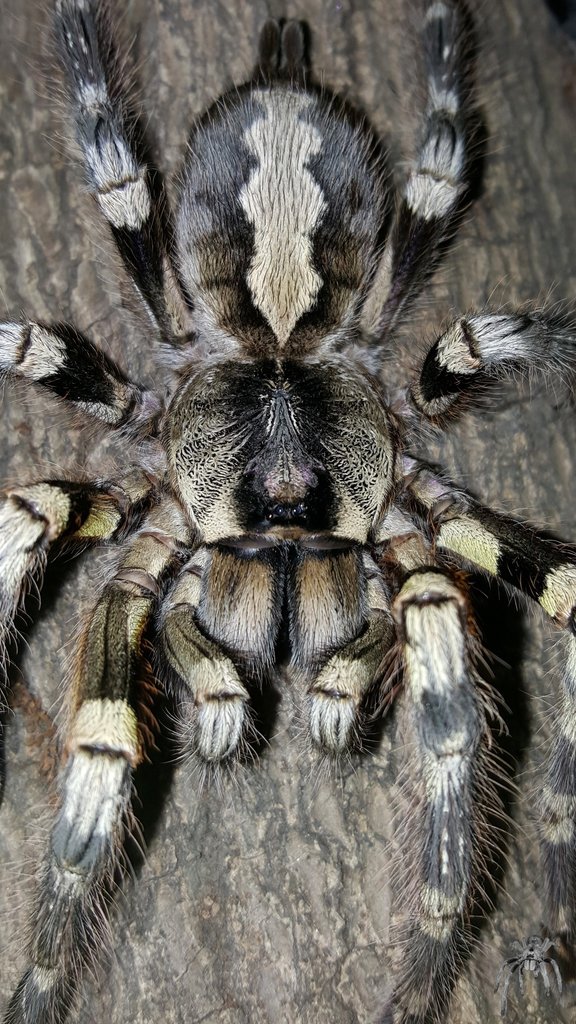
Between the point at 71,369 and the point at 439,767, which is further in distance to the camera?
the point at 71,369

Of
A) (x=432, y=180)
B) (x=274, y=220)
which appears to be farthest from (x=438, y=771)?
(x=432, y=180)

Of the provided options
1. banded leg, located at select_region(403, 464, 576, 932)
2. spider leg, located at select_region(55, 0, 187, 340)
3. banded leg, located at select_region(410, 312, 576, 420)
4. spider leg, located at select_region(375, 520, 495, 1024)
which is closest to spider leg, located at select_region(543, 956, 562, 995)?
banded leg, located at select_region(403, 464, 576, 932)

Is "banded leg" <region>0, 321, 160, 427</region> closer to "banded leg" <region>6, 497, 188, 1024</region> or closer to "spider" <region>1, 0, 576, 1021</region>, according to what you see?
"spider" <region>1, 0, 576, 1021</region>

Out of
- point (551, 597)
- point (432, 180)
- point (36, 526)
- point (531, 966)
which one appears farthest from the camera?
A: point (432, 180)

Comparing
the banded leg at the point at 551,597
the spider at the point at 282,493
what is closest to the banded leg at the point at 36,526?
the spider at the point at 282,493

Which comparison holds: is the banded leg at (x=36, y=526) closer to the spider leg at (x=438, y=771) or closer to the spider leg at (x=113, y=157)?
the spider leg at (x=113, y=157)

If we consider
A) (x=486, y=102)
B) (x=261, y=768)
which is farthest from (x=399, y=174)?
(x=261, y=768)

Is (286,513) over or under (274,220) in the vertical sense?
under

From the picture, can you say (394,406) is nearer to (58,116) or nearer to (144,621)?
(144,621)

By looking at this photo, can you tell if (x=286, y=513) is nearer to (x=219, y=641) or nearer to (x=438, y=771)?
(x=219, y=641)
